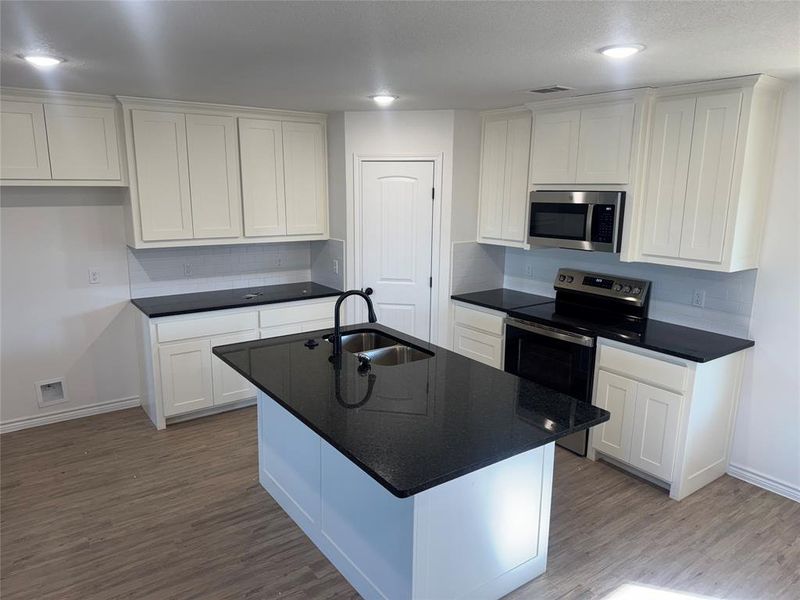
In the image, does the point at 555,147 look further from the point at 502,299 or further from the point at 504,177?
the point at 502,299

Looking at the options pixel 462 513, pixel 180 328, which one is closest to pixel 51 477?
pixel 180 328

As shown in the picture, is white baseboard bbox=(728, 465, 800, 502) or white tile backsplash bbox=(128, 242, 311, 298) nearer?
white baseboard bbox=(728, 465, 800, 502)

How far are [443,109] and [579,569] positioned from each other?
3.19m

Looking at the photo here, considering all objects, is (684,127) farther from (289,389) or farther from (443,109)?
(289,389)

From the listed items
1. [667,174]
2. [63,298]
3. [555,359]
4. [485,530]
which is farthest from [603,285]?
[63,298]

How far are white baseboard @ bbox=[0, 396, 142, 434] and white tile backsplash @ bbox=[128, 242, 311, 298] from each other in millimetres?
879

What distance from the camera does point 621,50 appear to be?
2.32m

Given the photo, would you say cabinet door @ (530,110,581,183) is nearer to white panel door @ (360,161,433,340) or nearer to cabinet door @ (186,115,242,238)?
white panel door @ (360,161,433,340)

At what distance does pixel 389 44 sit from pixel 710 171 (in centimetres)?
200

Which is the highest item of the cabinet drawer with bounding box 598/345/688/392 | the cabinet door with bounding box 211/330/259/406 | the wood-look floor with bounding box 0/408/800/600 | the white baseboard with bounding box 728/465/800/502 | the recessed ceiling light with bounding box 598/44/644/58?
the recessed ceiling light with bounding box 598/44/644/58

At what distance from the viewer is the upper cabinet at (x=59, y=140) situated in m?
3.44

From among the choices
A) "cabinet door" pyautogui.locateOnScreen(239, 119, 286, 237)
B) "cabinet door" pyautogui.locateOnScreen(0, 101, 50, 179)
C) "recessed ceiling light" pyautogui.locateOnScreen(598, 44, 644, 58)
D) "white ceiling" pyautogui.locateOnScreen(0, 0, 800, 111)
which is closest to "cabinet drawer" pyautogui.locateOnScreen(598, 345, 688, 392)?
"white ceiling" pyautogui.locateOnScreen(0, 0, 800, 111)

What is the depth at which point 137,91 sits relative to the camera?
11.6ft

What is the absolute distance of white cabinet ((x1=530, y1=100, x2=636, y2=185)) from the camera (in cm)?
341
